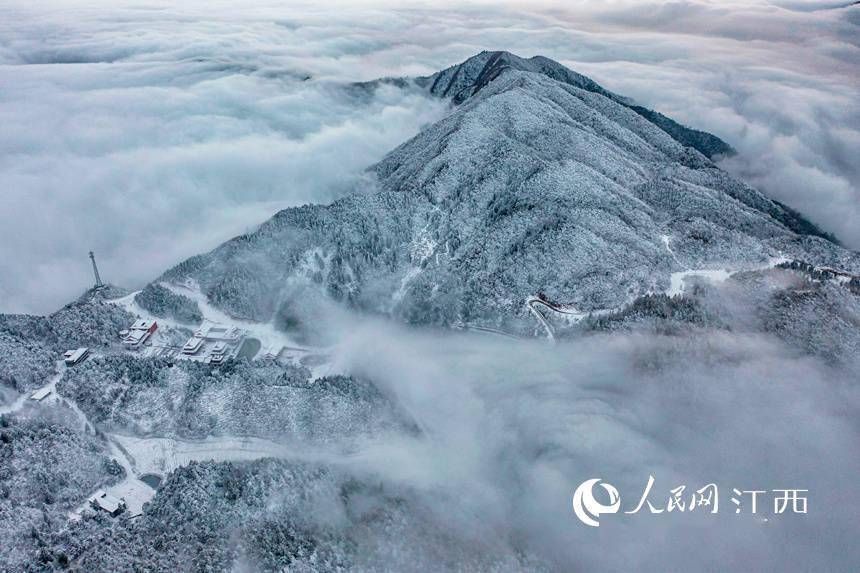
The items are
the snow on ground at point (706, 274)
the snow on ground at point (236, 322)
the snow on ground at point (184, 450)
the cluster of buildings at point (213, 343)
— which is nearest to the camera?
the snow on ground at point (184, 450)

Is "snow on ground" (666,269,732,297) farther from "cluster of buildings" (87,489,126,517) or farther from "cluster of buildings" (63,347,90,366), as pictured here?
"cluster of buildings" (63,347,90,366)

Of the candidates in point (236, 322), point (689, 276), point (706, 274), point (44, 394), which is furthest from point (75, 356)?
point (706, 274)

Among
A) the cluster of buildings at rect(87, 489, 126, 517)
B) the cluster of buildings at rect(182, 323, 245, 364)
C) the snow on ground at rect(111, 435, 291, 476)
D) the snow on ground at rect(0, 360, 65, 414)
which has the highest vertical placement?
the snow on ground at rect(0, 360, 65, 414)

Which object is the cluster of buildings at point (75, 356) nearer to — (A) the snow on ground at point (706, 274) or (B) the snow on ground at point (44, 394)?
(B) the snow on ground at point (44, 394)

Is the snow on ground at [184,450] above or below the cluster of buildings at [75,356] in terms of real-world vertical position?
below

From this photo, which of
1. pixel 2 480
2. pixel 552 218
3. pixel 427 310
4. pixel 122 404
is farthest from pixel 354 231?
pixel 2 480

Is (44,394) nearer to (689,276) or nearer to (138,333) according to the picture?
(138,333)

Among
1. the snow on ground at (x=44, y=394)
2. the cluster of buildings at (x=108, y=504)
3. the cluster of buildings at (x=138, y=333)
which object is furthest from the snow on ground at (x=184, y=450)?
the cluster of buildings at (x=138, y=333)

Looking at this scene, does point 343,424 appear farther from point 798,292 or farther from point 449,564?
point 798,292

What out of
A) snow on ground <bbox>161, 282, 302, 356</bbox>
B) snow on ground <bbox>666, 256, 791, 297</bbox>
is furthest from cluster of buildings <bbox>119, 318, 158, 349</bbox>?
snow on ground <bbox>666, 256, 791, 297</bbox>
